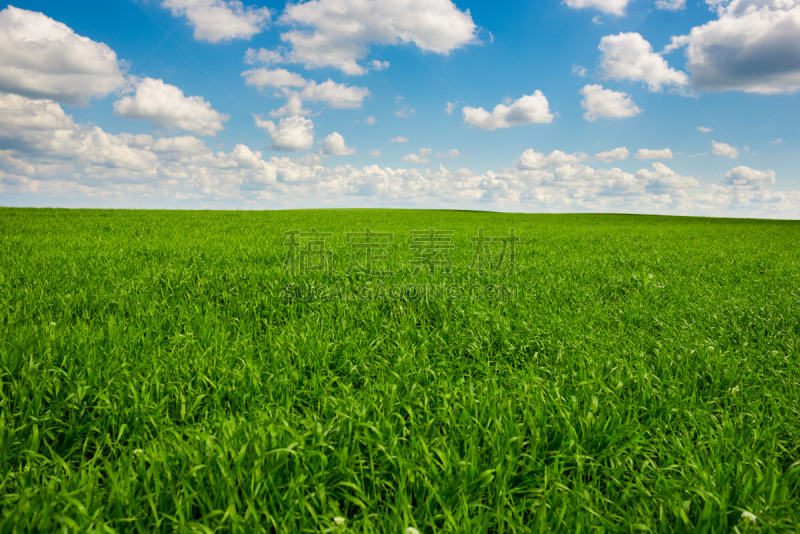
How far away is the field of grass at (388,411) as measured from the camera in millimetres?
1908

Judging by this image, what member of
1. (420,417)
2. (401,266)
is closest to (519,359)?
(420,417)

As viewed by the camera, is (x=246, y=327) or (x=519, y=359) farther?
(x=246, y=327)

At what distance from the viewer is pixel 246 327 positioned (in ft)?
14.6

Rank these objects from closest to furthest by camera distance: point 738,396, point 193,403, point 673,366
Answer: point 193,403, point 738,396, point 673,366

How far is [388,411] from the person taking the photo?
269 centimetres

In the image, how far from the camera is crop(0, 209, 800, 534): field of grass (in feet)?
6.26

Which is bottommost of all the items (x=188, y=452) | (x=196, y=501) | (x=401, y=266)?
(x=196, y=501)

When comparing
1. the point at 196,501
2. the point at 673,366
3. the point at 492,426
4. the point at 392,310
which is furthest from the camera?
the point at 392,310

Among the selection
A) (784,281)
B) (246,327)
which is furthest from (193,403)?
(784,281)

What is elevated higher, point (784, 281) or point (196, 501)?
point (784, 281)

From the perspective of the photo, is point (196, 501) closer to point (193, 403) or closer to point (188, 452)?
point (188, 452)

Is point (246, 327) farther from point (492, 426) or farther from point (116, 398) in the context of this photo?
point (492, 426)

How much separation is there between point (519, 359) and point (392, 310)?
188cm

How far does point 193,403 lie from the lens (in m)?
2.84
